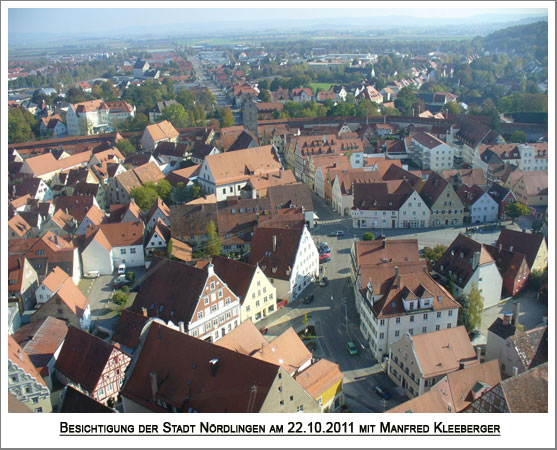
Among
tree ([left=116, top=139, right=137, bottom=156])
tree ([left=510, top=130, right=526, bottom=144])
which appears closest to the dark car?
tree ([left=116, top=139, right=137, bottom=156])

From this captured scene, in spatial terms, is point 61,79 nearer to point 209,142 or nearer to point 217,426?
point 209,142

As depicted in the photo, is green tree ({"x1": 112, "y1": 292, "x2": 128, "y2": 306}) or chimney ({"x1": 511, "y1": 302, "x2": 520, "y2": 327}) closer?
chimney ({"x1": 511, "y1": 302, "x2": 520, "y2": 327})

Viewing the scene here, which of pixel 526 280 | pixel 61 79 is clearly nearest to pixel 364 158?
pixel 526 280

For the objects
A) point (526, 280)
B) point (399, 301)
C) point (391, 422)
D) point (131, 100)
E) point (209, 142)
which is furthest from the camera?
point (131, 100)

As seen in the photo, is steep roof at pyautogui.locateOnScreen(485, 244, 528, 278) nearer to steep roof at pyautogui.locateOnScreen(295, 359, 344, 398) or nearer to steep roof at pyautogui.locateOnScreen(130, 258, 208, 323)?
steep roof at pyautogui.locateOnScreen(295, 359, 344, 398)

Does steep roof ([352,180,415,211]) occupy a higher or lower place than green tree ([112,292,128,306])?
higher

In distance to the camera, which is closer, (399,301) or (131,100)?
(399,301)

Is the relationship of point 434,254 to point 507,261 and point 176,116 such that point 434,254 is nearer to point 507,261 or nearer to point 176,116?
point 507,261

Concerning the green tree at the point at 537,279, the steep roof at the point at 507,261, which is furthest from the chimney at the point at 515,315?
the green tree at the point at 537,279
